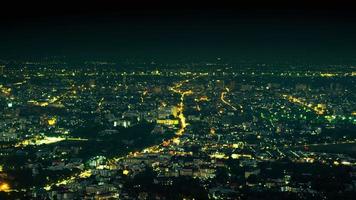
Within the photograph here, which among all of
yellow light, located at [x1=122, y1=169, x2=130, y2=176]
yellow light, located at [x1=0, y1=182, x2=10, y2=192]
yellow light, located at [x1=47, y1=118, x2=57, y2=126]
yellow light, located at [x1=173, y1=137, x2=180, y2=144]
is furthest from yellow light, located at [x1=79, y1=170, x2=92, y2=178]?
yellow light, located at [x1=47, y1=118, x2=57, y2=126]

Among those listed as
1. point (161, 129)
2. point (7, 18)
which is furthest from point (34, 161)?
point (7, 18)

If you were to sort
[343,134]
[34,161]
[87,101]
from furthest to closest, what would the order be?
1. [87,101]
2. [343,134]
3. [34,161]

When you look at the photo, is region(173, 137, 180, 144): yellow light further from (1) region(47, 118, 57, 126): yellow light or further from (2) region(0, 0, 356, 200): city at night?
(1) region(47, 118, 57, 126): yellow light

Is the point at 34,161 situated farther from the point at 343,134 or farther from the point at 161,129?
the point at 343,134

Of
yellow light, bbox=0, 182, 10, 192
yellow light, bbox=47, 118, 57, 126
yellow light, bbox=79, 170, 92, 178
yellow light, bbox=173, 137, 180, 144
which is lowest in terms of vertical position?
yellow light, bbox=47, 118, 57, 126

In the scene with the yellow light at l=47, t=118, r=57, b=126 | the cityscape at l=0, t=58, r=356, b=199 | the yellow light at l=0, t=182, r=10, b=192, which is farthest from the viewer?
the yellow light at l=47, t=118, r=57, b=126

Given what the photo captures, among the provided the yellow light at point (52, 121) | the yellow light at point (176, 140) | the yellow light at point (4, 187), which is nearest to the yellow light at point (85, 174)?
the yellow light at point (4, 187)

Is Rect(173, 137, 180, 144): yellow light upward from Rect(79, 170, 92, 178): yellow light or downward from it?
downward

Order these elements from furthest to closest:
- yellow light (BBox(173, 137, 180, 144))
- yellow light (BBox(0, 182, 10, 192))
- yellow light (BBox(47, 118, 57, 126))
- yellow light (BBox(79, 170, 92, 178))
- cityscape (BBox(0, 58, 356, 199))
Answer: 1. yellow light (BBox(47, 118, 57, 126))
2. yellow light (BBox(173, 137, 180, 144))
3. yellow light (BBox(79, 170, 92, 178))
4. cityscape (BBox(0, 58, 356, 199))
5. yellow light (BBox(0, 182, 10, 192))
